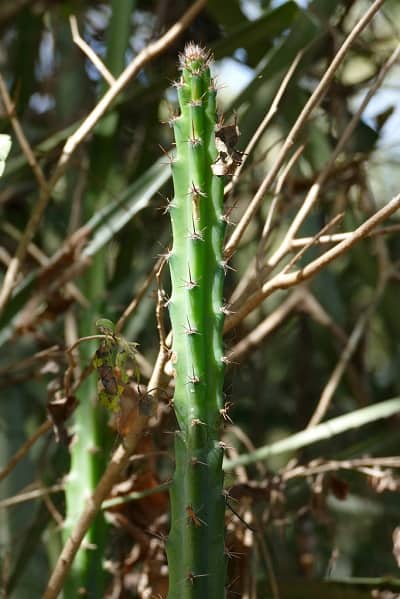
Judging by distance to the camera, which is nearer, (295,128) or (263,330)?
(295,128)

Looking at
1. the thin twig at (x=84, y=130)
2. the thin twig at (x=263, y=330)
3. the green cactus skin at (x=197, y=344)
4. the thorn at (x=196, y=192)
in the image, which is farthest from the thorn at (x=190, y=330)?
the thin twig at (x=263, y=330)

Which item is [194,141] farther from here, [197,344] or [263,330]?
[263,330]

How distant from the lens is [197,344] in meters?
0.77

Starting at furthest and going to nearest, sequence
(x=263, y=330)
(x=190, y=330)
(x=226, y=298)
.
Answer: (x=263, y=330) < (x=226, y=298) < (x=190, y=330)

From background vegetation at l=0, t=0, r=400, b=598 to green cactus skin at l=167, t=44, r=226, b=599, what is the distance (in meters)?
0.06

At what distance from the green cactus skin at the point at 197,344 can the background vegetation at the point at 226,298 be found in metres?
0.06

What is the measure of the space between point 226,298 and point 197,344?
0.42m

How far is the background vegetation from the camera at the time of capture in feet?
3.68

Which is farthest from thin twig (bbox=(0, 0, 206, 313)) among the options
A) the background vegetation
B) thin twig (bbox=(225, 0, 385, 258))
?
thin twig (bbox=(225, 0, 385, 258))

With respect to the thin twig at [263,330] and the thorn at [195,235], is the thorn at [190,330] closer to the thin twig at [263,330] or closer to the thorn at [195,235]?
the thorn at [195,235]

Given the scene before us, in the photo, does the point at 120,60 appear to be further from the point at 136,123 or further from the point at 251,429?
the point at 251,429

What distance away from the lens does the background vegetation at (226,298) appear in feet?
3.68

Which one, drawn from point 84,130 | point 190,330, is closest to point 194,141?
point 190,330

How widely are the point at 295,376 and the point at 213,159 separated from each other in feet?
3.74
